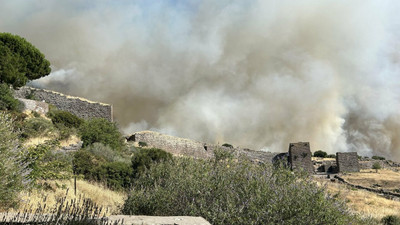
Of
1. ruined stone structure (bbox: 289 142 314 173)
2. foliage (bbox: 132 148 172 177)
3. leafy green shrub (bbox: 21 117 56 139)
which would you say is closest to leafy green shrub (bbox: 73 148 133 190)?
foliage (bbox: 132 148 172 177)

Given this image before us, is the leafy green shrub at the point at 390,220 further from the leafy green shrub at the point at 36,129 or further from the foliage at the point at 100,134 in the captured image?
the leafy green shrub at the point at 36,129

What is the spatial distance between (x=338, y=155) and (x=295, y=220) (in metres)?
43.2

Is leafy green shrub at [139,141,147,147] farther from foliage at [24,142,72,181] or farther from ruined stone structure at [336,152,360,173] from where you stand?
foliage at [24,142,72,181]

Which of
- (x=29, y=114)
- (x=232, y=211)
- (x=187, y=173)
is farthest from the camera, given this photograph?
(x=29, y=114)

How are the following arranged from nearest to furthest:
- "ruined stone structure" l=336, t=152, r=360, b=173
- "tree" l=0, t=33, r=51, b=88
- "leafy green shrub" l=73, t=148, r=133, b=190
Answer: "leafy green shrub" l=73, t=148, r=133, b=190, "tree" l=0, t=33, r=51, b=88, "ruined stone structure" l=336, t=152, r=360, b=173

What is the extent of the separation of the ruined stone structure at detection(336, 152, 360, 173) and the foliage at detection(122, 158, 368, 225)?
4042cm

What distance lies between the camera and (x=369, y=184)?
37562 millimetres

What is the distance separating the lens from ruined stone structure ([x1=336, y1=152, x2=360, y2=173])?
152 feet

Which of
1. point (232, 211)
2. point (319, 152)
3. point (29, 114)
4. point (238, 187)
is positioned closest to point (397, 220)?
point (238, 187)

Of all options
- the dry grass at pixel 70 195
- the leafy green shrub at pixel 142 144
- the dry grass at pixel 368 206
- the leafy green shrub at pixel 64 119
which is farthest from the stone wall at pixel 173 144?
the dry grass at pixel 70 195

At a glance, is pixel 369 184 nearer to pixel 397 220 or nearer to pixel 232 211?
pixel 397 220

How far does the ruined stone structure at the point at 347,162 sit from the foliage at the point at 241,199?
40.4 m

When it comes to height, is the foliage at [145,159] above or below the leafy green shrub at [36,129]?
below

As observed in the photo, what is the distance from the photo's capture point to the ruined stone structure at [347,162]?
152 feet
